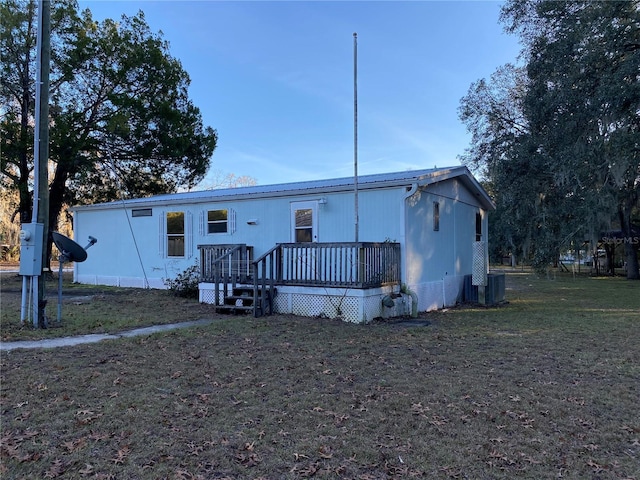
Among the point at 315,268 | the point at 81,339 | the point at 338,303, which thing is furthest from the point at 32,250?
the point at 338,303

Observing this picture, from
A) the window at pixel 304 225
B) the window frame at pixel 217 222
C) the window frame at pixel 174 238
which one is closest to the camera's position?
the window at pixel 304 225

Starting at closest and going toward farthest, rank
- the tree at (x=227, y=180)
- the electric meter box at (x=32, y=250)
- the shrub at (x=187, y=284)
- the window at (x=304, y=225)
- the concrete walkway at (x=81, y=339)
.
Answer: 1. the concrete walkway at (x=81, y=339)
2. the electric meter box at (x=32, y=250)
3. the window at (x=304, y=225)
4. the shrub at (x=187, y=284)
5. the tree at (x=227, y=180)

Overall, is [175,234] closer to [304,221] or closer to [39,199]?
[304,221]

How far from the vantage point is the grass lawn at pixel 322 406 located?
2.97 meters

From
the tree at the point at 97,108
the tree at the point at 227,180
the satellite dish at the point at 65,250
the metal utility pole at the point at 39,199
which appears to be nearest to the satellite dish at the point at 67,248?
the satellite dish at the point at 65,250

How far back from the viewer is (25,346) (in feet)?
19.9

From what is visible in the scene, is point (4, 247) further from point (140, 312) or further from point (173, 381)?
point (173, 381)

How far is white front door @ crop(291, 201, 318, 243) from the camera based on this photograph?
10805mm

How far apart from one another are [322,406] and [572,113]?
30.6 feet

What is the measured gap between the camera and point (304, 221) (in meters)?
11.0

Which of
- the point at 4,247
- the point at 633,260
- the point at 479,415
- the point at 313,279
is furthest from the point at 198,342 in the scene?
the point at 4,247

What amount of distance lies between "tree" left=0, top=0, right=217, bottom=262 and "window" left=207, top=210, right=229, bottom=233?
643cm

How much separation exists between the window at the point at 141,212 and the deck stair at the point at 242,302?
5.69m

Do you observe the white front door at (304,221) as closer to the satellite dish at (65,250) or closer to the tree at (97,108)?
the satellite dish at (65,250)
